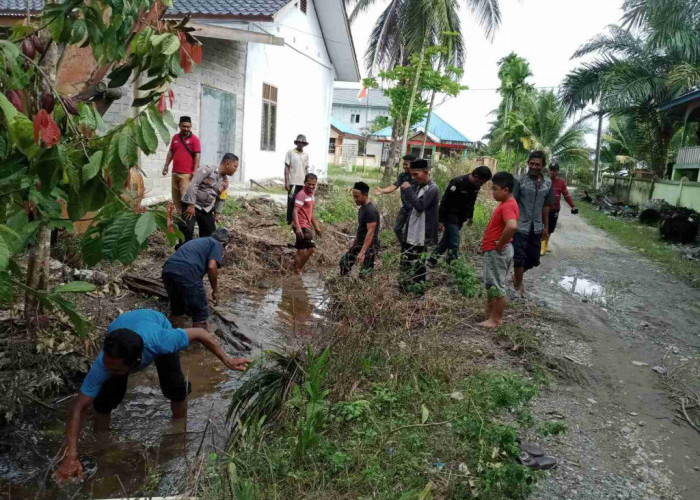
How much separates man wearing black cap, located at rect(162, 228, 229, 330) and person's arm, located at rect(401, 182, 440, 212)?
2032 millimetres

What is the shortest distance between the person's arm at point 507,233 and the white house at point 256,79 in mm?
5281

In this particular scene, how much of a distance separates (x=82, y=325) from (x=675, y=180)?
20382 millimetres

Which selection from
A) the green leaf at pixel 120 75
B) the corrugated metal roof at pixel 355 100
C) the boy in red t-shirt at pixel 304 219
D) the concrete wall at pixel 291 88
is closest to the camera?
the green leaf at pixel 120 75

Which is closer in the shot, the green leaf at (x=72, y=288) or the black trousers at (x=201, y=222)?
the green leaf at (x=72, y=288)

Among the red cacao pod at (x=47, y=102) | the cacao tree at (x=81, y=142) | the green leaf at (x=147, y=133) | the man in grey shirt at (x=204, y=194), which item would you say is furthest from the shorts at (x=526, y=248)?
the red cacao pod at (x=47, y=102)

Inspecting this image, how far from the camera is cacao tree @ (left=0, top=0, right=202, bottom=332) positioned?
198 centimetres

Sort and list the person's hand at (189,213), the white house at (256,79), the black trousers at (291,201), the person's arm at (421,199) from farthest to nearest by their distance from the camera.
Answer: the white house at (256,79)
the black trousers at (291,201)
the person's hand at (189,213)
the person's arm at (421,199)

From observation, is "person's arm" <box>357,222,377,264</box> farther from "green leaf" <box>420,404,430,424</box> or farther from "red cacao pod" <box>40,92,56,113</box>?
"red cacao pod" <box>40,92,56,113</box>

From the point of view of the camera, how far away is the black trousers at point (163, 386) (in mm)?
3484

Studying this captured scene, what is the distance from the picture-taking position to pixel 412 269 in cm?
509

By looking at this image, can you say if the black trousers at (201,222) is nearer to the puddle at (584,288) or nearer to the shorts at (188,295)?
the shorts at (188,295)

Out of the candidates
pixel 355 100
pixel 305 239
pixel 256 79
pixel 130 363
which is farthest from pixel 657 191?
pixel 355 100

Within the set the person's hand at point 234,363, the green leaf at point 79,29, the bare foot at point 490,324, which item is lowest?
the bare foot at point 490,324

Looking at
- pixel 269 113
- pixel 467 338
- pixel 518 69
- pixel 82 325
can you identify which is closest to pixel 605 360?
pixel 467 338
